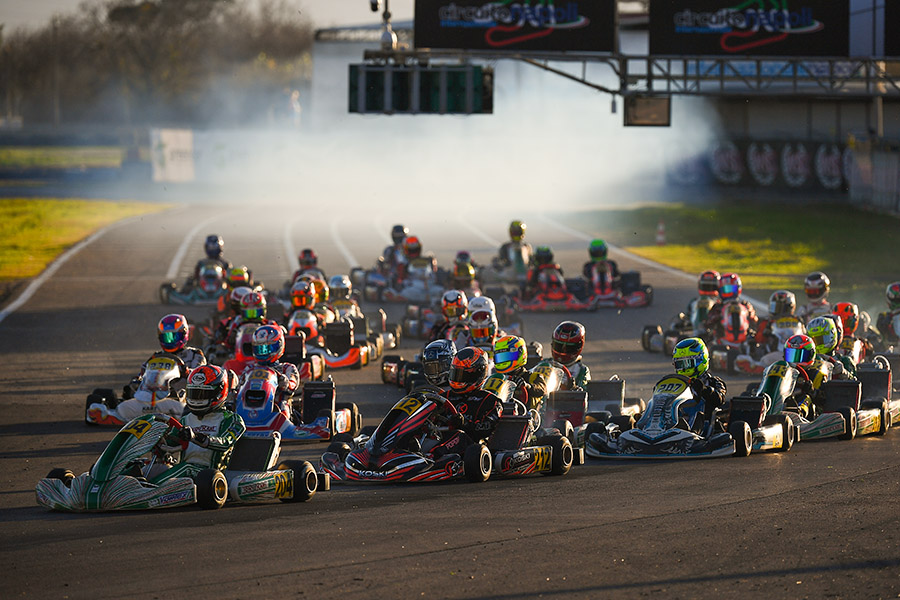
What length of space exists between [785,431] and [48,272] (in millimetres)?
23131

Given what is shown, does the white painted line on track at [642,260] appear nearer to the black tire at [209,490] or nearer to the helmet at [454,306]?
the helmet at [454,306]

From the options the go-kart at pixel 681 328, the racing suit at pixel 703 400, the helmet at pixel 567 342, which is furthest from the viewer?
the go-kart at pixel 681 328

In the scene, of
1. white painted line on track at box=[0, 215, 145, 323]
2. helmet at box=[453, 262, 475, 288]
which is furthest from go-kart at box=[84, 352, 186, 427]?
white painted line on track at box=[0, 215, 145, 323]

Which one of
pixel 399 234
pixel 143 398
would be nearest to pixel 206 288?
pixel 399 234

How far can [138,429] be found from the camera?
33.4 feet

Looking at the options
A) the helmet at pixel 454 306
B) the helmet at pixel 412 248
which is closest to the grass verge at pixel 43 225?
the helmet at pixel 412 248

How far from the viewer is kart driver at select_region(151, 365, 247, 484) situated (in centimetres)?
1038

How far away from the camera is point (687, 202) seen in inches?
2136

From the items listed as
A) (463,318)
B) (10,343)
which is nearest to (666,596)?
(463,318)

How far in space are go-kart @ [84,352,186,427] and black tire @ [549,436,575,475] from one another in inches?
168

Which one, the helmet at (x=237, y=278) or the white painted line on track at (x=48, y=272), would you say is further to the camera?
the white painted line on track at (x=48, y=272)

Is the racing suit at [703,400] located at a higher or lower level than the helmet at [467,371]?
lower

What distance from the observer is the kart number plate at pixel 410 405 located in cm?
1122

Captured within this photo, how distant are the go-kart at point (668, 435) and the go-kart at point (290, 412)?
8.27ft
